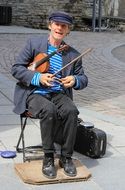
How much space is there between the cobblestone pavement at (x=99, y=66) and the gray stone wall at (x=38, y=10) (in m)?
1.82

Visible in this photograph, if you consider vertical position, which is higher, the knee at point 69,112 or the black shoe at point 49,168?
the knee at point 69,112

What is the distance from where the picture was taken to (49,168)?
181 inches

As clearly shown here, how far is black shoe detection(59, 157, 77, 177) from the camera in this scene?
4.64 metres

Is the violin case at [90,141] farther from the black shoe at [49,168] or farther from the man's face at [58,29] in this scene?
the man's face at [58,29]

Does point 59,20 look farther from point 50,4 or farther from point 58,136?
point 50,4

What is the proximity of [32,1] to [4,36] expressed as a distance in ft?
13.1

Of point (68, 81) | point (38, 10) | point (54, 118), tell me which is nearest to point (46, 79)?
point (68, 81)

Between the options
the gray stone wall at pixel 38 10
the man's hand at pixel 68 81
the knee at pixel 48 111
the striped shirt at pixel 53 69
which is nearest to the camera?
the knee at pixel 48 111

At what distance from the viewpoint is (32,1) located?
1950 centimetres

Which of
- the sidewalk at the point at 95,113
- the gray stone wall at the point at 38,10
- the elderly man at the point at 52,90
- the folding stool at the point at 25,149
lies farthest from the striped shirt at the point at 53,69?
the gray stone wall at the point at 38,10

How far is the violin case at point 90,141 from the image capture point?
5.09 m

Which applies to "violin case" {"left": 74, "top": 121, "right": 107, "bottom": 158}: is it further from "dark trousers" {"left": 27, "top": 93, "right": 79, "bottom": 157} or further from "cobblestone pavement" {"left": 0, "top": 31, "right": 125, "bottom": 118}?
"cobblestone pavement" {"left": 0, "top": 31, "right": 125, "bottom": 118}

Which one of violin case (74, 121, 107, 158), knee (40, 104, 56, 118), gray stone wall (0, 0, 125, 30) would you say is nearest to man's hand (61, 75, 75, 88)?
knee (40, 104, 56, 118)

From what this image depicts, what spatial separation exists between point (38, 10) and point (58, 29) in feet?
49.0
